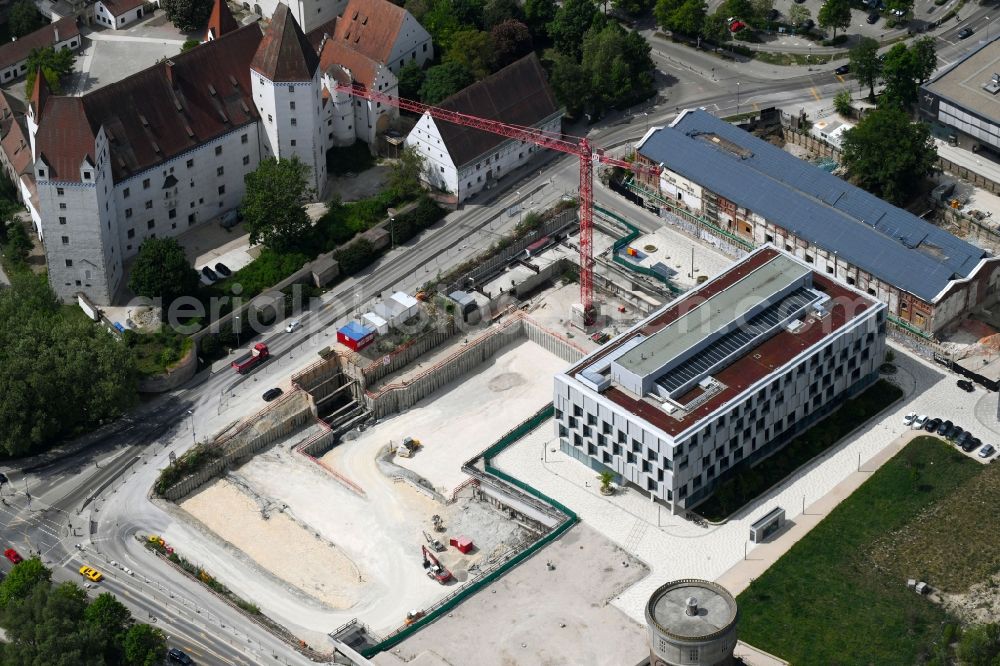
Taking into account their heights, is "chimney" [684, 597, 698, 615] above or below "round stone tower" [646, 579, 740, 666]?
above

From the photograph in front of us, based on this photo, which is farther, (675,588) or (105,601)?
(105,601)

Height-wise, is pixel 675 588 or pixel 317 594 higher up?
pixel 675 588

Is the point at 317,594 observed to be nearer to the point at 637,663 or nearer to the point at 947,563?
the point at 637,663

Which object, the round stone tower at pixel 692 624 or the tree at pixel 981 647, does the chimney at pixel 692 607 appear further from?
the tree at pixel 981 647

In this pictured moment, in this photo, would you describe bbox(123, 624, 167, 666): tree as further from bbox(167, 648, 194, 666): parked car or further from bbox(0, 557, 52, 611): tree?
bbox(0, 557, 52, 611): tree

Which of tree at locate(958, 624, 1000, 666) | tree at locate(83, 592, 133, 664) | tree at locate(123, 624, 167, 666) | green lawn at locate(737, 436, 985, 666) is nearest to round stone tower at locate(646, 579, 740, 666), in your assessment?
green lawn at locate(737, 436, 985, 666)

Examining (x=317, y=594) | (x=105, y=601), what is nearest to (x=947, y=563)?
(x=317, y=594)

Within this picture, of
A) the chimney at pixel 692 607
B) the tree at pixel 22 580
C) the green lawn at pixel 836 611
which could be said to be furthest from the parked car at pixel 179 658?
the green lawn at pixel 836 611
